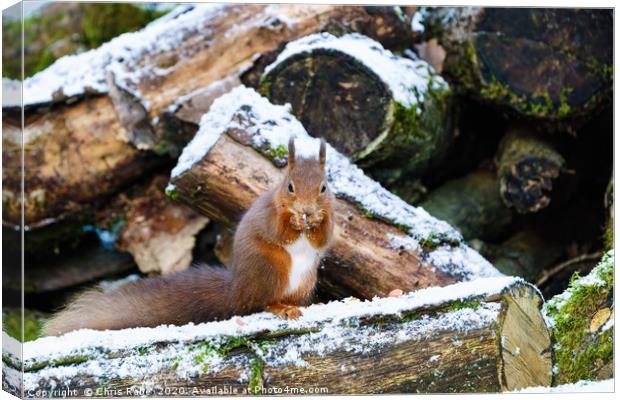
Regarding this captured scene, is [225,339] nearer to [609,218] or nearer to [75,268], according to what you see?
[609,218]

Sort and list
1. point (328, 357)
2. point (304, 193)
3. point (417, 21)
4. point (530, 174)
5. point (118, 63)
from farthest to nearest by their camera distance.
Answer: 1. point (417, 21)
2. point (118, 63)
3. point (530, 174)
4. point (304, 193)
5. point (328, 357)

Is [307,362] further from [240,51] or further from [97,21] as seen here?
[97,21]

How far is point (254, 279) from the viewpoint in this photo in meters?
2.84

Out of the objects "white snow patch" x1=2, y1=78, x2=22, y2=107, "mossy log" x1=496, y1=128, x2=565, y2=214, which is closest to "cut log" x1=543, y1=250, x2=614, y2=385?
"mossy log" x1=496, y1=128, x2=565, y2=214

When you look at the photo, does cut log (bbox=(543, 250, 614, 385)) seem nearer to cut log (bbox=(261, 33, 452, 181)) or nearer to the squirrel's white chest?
the squirrel's white chest

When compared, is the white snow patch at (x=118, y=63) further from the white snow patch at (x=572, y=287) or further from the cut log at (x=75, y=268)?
the white snow patch at (x=572, y=287)

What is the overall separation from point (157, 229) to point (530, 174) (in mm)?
1701

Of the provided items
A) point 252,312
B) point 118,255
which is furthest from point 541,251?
point 118,255

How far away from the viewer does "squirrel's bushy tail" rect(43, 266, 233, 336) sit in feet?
9.72

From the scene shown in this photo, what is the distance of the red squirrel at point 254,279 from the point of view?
2757 millimetres

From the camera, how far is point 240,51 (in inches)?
150

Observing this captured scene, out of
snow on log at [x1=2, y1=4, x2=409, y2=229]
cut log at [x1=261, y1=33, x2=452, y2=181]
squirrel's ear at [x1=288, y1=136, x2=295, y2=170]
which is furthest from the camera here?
snow on log at [x1=2, y1=4, x2=409, y2=229]

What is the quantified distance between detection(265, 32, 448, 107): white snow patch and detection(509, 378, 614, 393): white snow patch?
1.30m

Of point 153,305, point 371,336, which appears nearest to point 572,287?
point 371,336
